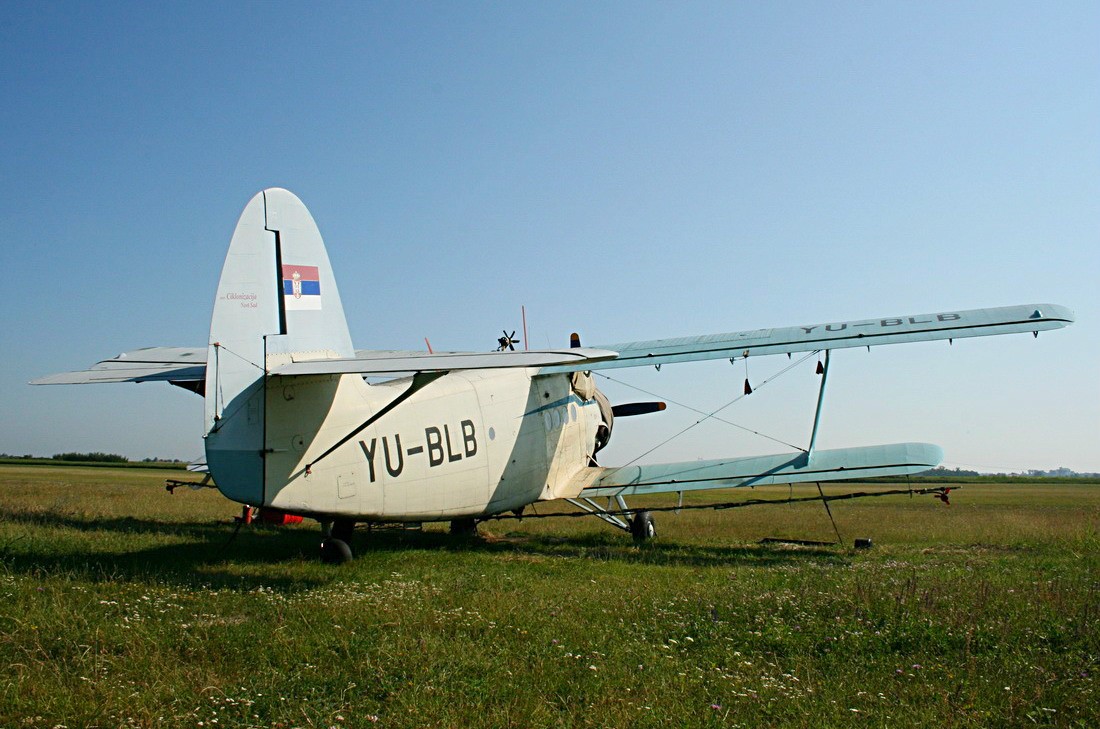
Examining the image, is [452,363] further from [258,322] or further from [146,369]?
[146,369]

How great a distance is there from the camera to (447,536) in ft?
47.3

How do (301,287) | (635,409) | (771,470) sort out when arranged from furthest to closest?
(635,409)
(771,470)
(301,287)

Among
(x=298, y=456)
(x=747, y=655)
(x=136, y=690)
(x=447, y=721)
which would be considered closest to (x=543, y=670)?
(x=447, y=721)

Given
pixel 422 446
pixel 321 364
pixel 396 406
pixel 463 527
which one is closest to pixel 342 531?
pixel 422 446

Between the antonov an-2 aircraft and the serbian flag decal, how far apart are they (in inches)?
0.7

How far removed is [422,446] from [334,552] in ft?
6.14

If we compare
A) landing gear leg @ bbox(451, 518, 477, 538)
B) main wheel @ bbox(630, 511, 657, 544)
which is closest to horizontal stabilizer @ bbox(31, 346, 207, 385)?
landing gear leg @ bbox(451, 518, 477, 538)

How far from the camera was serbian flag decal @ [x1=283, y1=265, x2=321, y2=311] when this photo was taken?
29.1 ft

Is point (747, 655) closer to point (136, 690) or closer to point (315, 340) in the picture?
point (136, 690)

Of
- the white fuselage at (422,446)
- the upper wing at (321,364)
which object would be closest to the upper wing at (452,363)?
the upper wing at (321,364)

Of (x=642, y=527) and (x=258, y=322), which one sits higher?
(x=258, y=322)

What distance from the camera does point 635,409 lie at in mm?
18109

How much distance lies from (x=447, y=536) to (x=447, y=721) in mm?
10360

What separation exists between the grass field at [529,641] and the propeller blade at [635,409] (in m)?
7.28
